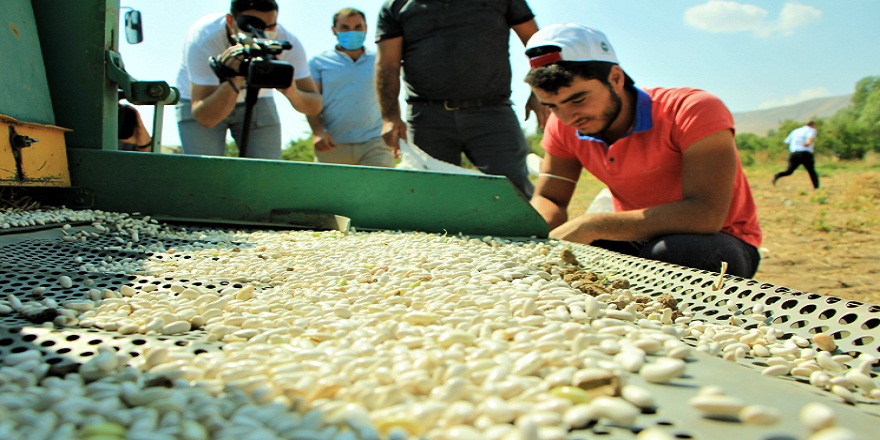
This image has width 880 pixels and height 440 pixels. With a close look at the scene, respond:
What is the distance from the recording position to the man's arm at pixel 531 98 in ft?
12.7

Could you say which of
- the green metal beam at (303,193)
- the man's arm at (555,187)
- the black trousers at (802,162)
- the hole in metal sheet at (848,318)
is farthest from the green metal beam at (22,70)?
the black trousers at (802,162)

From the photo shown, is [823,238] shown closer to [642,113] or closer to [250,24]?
[642,113]

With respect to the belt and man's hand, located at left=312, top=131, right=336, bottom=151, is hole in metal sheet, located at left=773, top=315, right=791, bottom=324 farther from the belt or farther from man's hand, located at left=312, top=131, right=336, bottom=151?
man's hand, located at left=312, top=131, right=336, bottom=151

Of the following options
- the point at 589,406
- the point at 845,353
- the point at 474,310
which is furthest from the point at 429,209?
the point at 589,406

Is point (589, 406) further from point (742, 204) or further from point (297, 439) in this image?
point (742, 204)

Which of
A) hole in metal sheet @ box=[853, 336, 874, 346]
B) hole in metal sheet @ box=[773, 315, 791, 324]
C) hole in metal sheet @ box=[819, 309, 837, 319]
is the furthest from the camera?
hole in metal sheet @ box=[773, 315, 791, 324]

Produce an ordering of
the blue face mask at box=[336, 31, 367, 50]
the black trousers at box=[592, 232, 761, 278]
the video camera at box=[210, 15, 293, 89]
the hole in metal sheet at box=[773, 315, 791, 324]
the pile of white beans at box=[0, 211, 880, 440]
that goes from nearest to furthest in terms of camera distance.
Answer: the pile of white beans at box=[0, 211, 880, 440] → the hole in metal sheet at box=[773, 315, 791, 324] → the black trousers at box=[592, 232, 761, 278] → the video camera at box=[210, 15, 293, 89] → the blue face mask at box=[336, 31, 367, 50]

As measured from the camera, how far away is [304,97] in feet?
12.6

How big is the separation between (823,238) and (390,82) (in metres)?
5.61

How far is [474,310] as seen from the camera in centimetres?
134

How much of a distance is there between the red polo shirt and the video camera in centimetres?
163

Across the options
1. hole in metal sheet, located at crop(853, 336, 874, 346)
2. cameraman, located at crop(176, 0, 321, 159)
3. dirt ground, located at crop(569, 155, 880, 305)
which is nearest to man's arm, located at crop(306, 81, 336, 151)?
cameraman, located at crop(176, 0, 321, 159)

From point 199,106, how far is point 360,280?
2.36 meters

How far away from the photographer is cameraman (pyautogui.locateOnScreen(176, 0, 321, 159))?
347 cm
